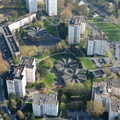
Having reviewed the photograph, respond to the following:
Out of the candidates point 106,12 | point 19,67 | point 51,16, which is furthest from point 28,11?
point 19,67

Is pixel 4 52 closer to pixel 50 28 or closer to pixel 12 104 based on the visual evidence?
pixel 50 28

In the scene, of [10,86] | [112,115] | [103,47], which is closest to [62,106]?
[112,115]

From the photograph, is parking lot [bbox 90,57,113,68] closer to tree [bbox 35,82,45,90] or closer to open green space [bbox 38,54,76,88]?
open green space [bbox 38,54,76,88]

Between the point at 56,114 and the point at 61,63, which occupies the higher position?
the point at 61,63

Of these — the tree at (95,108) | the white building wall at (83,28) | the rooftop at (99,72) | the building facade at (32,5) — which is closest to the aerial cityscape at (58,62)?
the tree at (95,108)

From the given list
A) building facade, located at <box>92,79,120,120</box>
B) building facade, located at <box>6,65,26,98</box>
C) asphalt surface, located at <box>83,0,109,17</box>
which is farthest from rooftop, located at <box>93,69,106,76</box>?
asphalt surface, located at <box>83,0,109,17</box>

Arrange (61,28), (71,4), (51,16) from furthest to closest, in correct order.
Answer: (71,4), (51,16), (61,28)

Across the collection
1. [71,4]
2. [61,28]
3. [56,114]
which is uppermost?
[71,4]

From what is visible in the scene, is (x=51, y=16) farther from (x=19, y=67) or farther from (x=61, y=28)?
(x=19, y=67)
